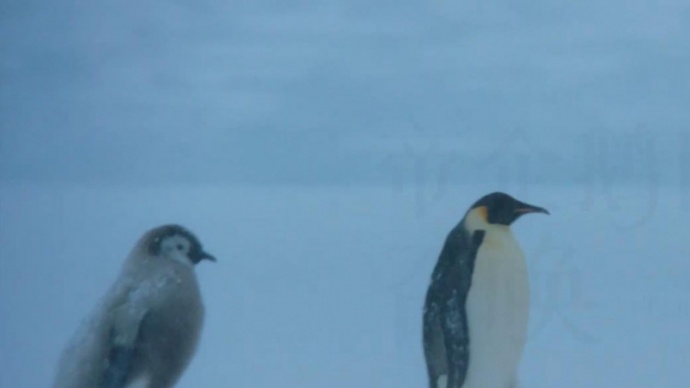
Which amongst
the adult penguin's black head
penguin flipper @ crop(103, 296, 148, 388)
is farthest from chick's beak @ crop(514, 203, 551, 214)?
penguin flipper @ crop(103, 296, 148, 388)

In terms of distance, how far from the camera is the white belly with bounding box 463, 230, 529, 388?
1.37 meters

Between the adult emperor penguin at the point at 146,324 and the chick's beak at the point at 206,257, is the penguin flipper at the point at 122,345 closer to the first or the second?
the adult emperor penguin at the point at 146,324

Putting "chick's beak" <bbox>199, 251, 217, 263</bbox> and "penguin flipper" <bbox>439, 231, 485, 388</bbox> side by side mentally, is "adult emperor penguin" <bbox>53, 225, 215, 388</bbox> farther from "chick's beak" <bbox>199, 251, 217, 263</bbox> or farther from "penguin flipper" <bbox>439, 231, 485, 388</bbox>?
"penguin flipper" <bbox>439, 231, 485, 388</bbox>

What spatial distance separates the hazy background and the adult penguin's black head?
15 millimetres

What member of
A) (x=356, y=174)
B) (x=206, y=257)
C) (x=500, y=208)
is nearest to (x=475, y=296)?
(x=500, y=208)

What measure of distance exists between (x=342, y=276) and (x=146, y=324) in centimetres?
32

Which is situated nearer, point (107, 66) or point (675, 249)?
point (675, 249)

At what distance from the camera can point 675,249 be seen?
1.36 metres

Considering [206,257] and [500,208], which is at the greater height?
[500,208]

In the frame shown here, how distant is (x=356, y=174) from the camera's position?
4.62 feet

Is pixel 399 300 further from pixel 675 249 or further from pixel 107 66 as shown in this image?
pixel 107 66

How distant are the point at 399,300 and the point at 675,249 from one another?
1.46 ft

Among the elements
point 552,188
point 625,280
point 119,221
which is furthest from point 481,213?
point 119,221

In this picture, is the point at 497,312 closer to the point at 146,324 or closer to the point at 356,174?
the point at 356,174
